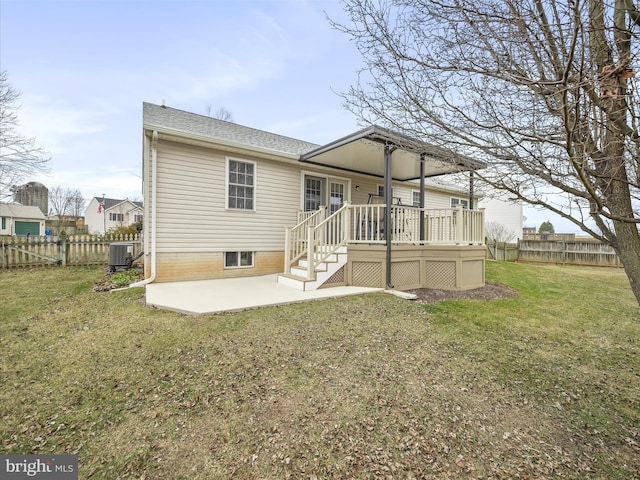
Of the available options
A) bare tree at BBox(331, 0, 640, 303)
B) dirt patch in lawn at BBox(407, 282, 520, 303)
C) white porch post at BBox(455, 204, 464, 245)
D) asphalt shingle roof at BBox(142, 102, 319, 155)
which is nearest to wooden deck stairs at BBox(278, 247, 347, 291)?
dirt patch in lawn at BBox(407, 282, 520, 303)

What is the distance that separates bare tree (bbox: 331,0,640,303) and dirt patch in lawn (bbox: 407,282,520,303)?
163 inches

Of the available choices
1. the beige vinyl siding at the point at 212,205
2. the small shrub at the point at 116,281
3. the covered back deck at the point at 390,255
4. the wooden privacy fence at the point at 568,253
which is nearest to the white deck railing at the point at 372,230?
the covered back deck at the point at 390,255

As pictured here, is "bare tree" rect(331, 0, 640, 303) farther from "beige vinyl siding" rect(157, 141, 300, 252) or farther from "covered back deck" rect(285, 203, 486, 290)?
"beige vinyl siding" rect(157, 141, 300, 252)

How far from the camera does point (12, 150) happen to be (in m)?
12.3

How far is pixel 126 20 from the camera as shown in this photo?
7.50m

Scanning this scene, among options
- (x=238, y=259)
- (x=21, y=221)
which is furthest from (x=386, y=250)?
(x=21, y=221)

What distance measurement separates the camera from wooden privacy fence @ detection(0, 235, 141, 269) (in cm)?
873

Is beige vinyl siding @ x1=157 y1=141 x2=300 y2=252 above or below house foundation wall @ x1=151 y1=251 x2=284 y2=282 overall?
above

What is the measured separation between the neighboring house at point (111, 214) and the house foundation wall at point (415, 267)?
1340 inches

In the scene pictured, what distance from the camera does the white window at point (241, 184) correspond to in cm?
766

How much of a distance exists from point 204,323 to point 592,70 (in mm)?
4560

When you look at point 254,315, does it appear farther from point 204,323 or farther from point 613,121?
point 613,121

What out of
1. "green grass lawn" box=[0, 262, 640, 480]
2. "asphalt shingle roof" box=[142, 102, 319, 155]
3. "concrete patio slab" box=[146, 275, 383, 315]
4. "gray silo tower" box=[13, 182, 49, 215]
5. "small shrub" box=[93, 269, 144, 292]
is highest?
"gray silo tower" box=[13, 182, 49, 215]

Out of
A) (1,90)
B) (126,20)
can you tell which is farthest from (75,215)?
(126,20)
